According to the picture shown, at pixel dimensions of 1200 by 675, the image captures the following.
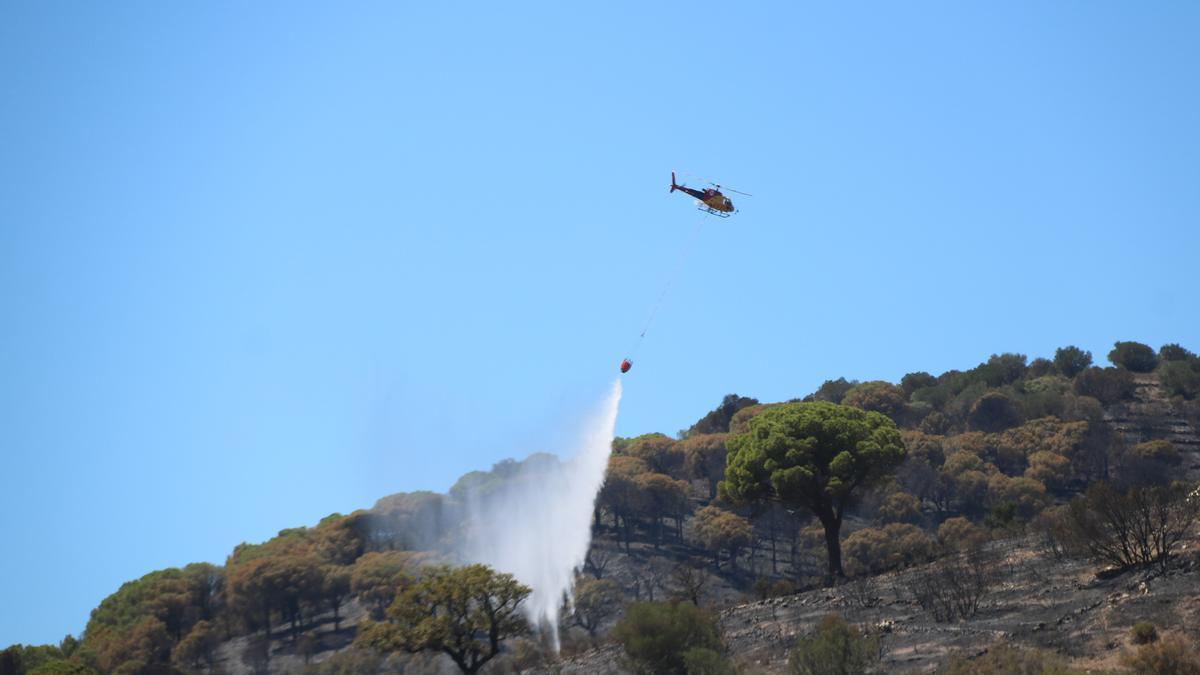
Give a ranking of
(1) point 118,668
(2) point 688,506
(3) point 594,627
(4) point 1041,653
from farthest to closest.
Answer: (2) point 688,506, (1) point 118,668, (3) point 594,627, (4) point 1041,653

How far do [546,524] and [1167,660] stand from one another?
68.6 metres

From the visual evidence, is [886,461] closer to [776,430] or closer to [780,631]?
[776,430]

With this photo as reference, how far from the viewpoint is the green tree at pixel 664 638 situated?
48.6 m

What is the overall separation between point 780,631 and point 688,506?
218ft

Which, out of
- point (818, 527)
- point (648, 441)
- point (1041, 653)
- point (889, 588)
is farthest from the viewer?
point (648, 441)

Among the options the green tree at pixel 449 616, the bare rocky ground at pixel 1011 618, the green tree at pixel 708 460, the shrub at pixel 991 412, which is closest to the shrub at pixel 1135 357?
the shrub at pixel 991 412

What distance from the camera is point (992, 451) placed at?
4899 inches

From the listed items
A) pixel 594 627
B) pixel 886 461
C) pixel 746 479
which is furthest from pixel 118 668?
pixel 886 461

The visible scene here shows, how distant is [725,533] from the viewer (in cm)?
10362

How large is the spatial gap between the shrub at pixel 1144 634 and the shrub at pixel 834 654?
25.7ft

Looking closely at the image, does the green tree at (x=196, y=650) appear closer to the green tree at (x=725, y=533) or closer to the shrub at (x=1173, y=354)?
the green tree at (x=725, y=533)

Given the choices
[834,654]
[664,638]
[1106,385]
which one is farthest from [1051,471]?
[834,654]

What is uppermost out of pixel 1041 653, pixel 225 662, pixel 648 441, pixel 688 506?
pixel 648 441

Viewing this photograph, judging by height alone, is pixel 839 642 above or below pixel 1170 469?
below
